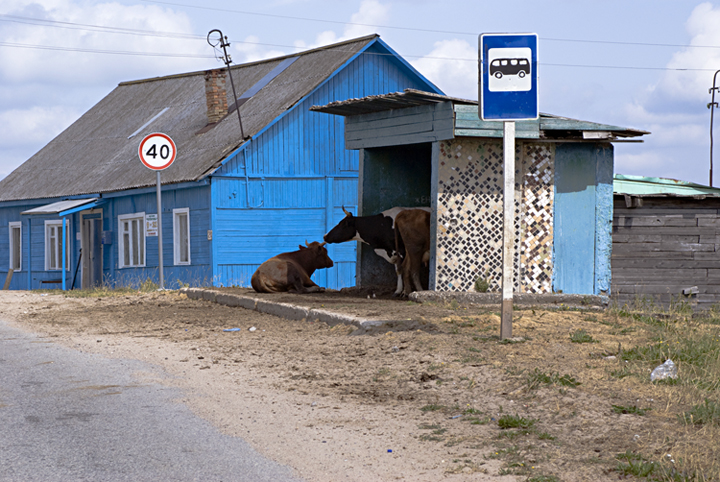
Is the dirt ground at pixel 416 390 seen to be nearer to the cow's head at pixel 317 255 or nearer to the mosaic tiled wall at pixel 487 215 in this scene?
the mosaic tiled wall at pixel 487 215

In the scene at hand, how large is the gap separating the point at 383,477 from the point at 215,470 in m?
1.04

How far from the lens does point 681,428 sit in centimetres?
541

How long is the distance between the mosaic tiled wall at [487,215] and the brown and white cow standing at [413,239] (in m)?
1.19

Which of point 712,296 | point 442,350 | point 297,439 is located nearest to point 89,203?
point 712,296

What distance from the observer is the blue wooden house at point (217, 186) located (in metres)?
21.5

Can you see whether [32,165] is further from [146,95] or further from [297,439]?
[297,439]

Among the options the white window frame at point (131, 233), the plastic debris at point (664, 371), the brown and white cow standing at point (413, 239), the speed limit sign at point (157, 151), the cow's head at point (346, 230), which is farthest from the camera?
the white window frame at point (131, 233)

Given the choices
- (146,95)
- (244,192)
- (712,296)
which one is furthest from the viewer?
(146,95)

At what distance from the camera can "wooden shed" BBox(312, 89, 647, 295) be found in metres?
12.5

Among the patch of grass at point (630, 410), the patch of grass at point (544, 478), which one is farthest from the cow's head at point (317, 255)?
the patch of grass at point (544, 478)

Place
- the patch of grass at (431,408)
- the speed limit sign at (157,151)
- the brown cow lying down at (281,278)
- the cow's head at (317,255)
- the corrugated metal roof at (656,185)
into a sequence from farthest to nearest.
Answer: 1. the corrugated metal roof at (656,185)
2. the speed limit sign at (157,151)
3. the cow's head at (317,255)
4. the brown cow lying down at (281,278)
5. the patch of grass at (431,408)

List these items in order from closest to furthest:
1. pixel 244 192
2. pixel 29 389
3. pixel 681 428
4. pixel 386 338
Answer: pixel 681 428
pixel 29 389
pixel 386 338
pixel 244 192

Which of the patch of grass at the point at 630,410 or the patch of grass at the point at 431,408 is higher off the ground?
the patch of grass at the point at 630,410

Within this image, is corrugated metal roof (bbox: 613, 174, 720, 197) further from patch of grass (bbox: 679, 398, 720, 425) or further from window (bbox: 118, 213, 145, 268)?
patch of grass (bbox: 679, 398, 720, 425)
